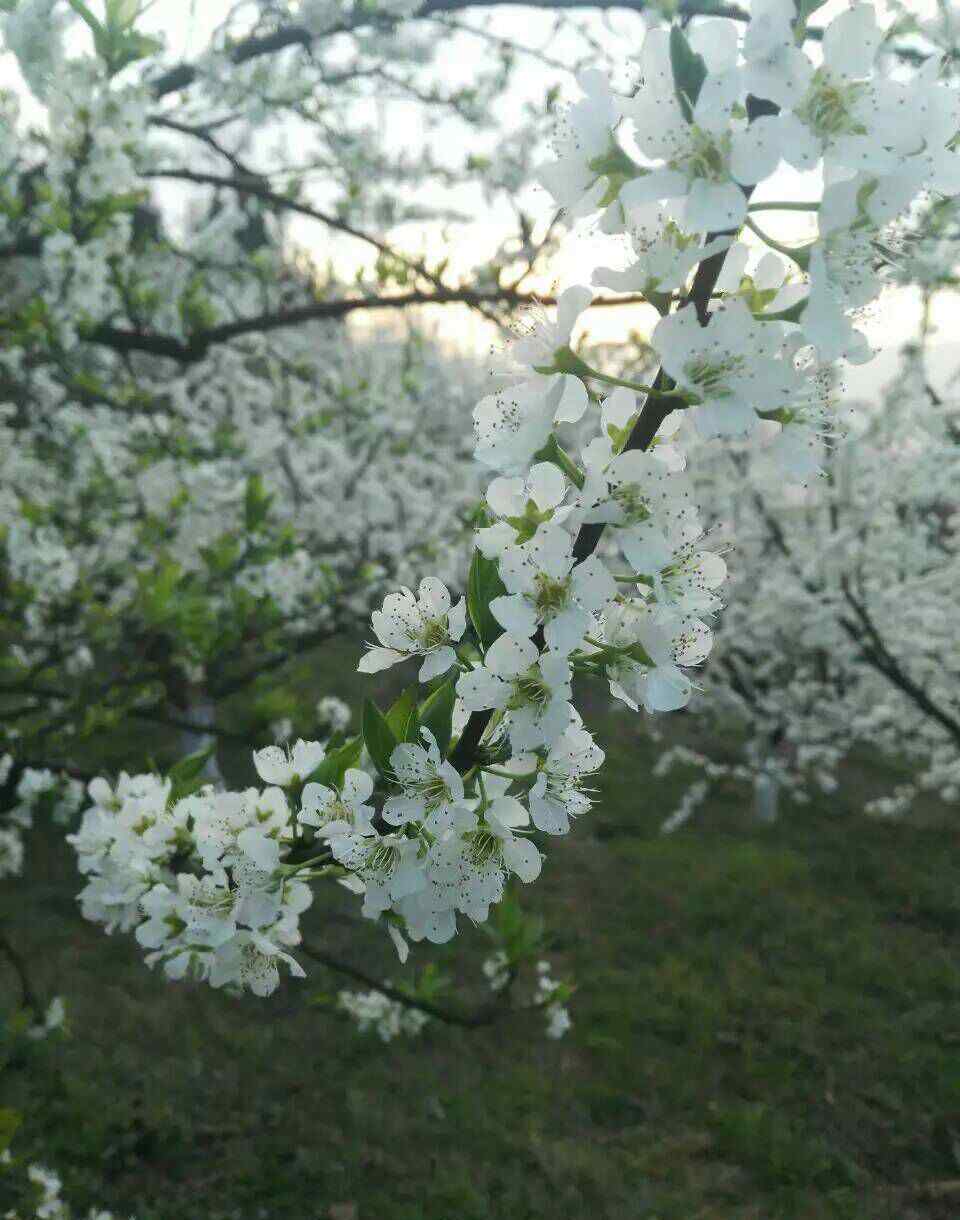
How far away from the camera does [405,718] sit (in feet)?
3.82

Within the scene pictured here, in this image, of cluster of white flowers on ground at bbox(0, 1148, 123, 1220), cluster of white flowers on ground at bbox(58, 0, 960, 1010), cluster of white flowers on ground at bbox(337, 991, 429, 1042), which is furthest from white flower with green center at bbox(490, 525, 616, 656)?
cluster of white flowers on ground at bbox(337, 991, 429, 1042)

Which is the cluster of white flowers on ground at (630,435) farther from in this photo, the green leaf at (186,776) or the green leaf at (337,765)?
the green leaf at (186,776)

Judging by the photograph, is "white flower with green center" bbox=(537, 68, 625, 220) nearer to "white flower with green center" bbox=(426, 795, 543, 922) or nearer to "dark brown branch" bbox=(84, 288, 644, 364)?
"white flower with green center" bbox=(426, 795, 543, 922)

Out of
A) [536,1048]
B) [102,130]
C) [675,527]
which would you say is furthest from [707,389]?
[536,1048]

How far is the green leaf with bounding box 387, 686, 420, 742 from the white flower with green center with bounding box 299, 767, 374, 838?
3.9 inches

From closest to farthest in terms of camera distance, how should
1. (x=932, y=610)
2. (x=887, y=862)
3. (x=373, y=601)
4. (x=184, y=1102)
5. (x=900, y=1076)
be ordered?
(x=184, y=1102) → (x=900, y=1076) → (x=932, y=610) → (x=887, y=862) → (x=373, y=601)

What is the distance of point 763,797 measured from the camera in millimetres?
8453

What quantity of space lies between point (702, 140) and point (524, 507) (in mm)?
387

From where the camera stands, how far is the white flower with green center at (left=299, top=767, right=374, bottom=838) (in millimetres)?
1202

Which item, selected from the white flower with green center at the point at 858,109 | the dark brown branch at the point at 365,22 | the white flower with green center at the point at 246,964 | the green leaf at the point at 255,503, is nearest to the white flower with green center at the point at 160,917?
the white flower with green center at the point at 246,964

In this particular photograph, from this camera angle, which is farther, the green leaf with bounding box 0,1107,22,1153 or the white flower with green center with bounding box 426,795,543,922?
the green leaf with bounding box 0,1107,22,1153

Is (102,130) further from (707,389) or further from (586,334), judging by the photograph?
(707,389)

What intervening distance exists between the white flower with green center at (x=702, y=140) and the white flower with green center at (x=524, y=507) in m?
0.27

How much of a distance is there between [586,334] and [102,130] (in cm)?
193
